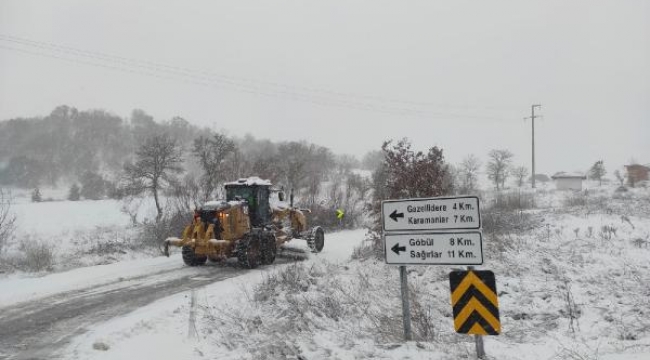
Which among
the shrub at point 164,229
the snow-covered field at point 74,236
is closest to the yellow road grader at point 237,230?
the snow-covered field at point 74,236

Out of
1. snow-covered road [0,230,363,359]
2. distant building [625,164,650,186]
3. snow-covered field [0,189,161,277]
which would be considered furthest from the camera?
distant building [625,164,650,186]

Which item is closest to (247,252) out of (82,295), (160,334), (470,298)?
(82,295)

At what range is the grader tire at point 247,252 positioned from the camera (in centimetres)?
1378

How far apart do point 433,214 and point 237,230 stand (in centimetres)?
935

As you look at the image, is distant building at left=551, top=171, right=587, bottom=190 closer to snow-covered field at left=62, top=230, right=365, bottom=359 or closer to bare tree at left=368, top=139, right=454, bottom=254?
bare tree at left=368, top=139, right=454, bottom=254

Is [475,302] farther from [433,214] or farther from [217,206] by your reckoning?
[217,206]

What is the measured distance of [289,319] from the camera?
7.78m

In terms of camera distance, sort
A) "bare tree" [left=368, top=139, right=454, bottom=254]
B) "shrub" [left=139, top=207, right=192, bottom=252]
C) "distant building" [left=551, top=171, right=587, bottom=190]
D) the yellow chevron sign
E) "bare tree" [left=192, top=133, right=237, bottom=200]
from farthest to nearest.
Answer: "distant building" [left=551, top=171, right=587, bottom=190] < "bare tree" [left=192, top=133, right=237, bottom=200] < "shrub" [left=139, top=207, right=192, bottom=252] < "bare tree" [left=368, top=139, right=454, bottom=254] < the yellow chevron sign

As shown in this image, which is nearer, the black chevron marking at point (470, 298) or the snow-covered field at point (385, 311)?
the black chevron marking at point (470, 298)

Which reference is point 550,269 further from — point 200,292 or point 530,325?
point 200,292

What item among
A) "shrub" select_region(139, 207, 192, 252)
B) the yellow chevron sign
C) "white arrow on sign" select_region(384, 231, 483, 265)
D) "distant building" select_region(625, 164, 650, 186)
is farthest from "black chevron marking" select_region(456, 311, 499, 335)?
"distant building" select_region(625, 164, 650, 186)

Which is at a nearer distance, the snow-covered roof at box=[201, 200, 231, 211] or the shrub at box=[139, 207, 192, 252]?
the snow-covered roof at box=[201, 200, 231, 211]

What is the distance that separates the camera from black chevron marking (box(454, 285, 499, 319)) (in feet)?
17.0

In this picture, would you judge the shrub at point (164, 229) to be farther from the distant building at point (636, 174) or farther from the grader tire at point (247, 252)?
the distant building at point (636, 174)
